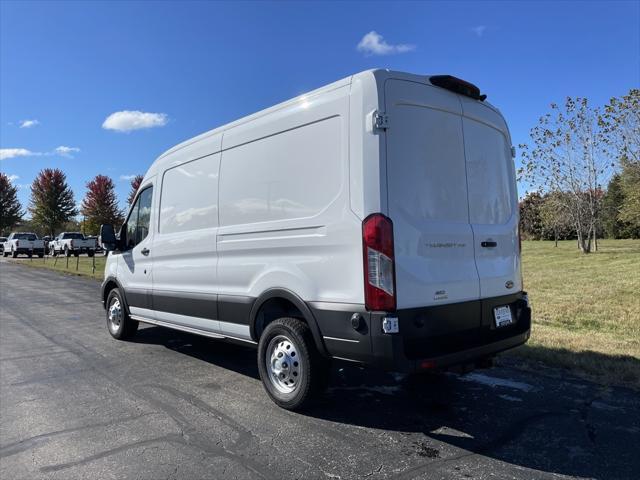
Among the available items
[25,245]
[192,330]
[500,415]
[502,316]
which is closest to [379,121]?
[502,316]

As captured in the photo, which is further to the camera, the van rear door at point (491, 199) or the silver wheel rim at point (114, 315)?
the silver wheel rim at point (114, 315)

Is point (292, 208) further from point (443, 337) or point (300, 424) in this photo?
point (300, 424)

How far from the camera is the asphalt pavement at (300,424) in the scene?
10.7 feet

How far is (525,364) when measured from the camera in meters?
5.55

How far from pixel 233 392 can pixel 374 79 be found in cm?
319

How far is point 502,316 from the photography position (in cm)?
432

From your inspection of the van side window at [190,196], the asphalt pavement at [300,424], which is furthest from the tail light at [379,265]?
the van side window at [190,196]

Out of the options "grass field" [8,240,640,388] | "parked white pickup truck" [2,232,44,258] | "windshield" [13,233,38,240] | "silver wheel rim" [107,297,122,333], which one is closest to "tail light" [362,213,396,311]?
"grass field" [8,240,640,388]

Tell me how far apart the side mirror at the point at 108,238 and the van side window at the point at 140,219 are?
0.25 metres

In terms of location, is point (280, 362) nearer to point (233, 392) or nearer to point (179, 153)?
point (233, 392)

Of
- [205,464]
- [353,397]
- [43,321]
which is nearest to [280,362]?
[353,397]

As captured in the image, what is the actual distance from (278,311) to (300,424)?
102 cm

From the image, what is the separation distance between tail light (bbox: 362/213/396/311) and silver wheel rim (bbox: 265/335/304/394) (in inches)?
37.7

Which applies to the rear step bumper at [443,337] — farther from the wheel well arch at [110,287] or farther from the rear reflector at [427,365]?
the wheel well arch at [110,287]
